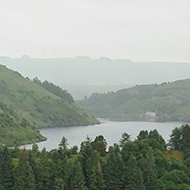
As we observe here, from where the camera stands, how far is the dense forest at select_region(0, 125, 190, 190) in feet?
283

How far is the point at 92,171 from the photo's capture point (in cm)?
8969

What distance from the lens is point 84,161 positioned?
92.6 meters

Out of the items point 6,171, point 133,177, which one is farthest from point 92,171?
point 6,171

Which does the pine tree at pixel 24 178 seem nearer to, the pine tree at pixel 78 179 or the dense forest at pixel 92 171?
the dense forest at pixel 92 171

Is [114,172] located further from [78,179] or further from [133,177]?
[78,179]

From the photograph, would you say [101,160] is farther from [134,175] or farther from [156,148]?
[156,148]

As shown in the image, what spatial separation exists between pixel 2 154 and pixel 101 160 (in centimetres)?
2084

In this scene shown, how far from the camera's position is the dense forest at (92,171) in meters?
86.3

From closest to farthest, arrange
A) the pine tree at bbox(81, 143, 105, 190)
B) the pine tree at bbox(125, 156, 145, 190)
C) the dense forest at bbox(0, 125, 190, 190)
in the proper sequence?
the dense forest at bbox(0, 125, 190, 190)
the pine tree at bbox(125, 156, 145, 190)
the pine tree at bbox(81, 143, 105, 190)

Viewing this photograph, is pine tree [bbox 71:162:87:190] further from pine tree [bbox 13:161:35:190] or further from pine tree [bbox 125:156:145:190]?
pine tree [bbox 125:156:145:190]

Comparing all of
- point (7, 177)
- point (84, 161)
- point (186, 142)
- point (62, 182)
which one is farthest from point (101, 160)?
point (186, 142)

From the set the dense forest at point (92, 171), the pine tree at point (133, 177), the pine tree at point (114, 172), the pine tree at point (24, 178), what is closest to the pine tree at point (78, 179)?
the dense forest at point (92, 171)

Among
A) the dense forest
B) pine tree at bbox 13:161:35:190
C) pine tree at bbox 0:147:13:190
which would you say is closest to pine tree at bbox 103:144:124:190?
the dense forest

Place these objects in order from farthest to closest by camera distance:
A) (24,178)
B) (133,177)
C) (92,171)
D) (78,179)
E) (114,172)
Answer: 1. (114,172)
2. (92,171)
3. (133,177)
4. (78,179)
5. (24,178)
